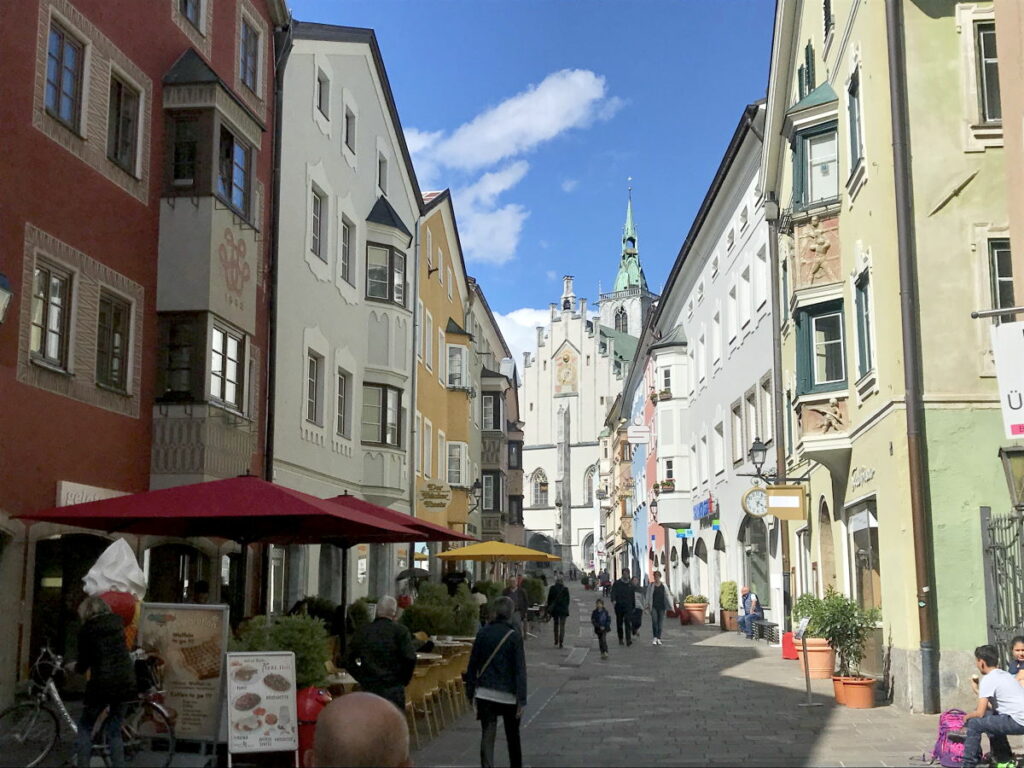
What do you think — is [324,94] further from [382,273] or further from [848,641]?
[848,641]

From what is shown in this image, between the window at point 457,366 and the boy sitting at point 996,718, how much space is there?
31610 mm

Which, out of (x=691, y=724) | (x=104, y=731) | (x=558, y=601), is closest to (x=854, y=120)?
(x=691, y=724)

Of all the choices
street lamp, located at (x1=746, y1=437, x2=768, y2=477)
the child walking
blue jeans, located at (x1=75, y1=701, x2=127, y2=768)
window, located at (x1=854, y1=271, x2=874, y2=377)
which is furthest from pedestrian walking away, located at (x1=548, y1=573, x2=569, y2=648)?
blue jeans, located at (x1=75, y1=701, x2=127, y2=768)

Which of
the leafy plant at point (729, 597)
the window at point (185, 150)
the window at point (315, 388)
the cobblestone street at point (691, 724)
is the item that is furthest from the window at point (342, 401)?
the leafy plant at point (729, 597)

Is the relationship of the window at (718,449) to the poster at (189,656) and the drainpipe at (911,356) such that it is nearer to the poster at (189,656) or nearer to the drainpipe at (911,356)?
the drainpipe at (911,356)

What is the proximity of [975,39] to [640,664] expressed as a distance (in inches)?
538

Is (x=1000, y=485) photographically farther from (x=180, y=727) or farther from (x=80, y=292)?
(x=80, y=292)

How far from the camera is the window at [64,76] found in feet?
47.2

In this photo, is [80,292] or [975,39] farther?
[975,39]

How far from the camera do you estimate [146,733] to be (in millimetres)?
10500

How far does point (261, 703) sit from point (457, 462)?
3156 cm

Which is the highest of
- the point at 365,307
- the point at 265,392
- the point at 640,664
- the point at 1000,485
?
the point at 365,307

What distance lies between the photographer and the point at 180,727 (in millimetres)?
10594

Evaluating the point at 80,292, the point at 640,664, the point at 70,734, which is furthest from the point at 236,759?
the point at 640,664
